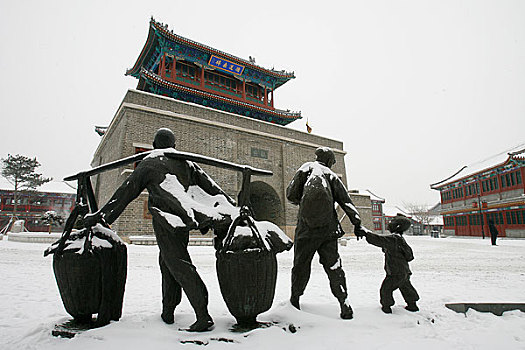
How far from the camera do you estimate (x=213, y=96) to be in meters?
17.9

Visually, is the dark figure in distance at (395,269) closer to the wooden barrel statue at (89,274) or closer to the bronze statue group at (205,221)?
the bronze statue group at (205,221)

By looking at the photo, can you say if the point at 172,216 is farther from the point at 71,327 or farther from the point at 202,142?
the point at 202,142

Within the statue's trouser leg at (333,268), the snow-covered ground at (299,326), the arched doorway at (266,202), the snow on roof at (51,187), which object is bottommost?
the snow-covered ground at (299,326)

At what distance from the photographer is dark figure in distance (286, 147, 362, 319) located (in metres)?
2.93

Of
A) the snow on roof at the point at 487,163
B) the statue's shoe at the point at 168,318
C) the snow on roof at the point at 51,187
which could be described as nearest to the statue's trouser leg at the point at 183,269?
the statue's shoe at the point at 168,318

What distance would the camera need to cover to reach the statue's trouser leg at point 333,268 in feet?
9.54

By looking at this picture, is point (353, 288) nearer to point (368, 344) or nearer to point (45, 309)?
point (368, 344)

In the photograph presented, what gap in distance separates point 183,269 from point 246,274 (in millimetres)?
545

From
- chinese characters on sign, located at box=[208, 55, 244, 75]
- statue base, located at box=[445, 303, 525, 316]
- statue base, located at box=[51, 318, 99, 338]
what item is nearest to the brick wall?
chinese characters on sign, located at box=[208, 55, 244, 75]

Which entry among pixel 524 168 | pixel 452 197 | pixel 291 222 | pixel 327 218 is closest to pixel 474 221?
pixel 452 197

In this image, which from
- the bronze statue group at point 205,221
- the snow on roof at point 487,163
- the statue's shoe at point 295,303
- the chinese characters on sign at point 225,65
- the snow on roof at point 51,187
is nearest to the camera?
the bronze statue group at point 205,221

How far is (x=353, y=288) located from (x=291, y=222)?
12311mm

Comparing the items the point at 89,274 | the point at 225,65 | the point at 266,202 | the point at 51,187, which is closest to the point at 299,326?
the point at 89,274

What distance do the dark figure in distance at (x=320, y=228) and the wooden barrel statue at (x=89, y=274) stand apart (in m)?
1.69
